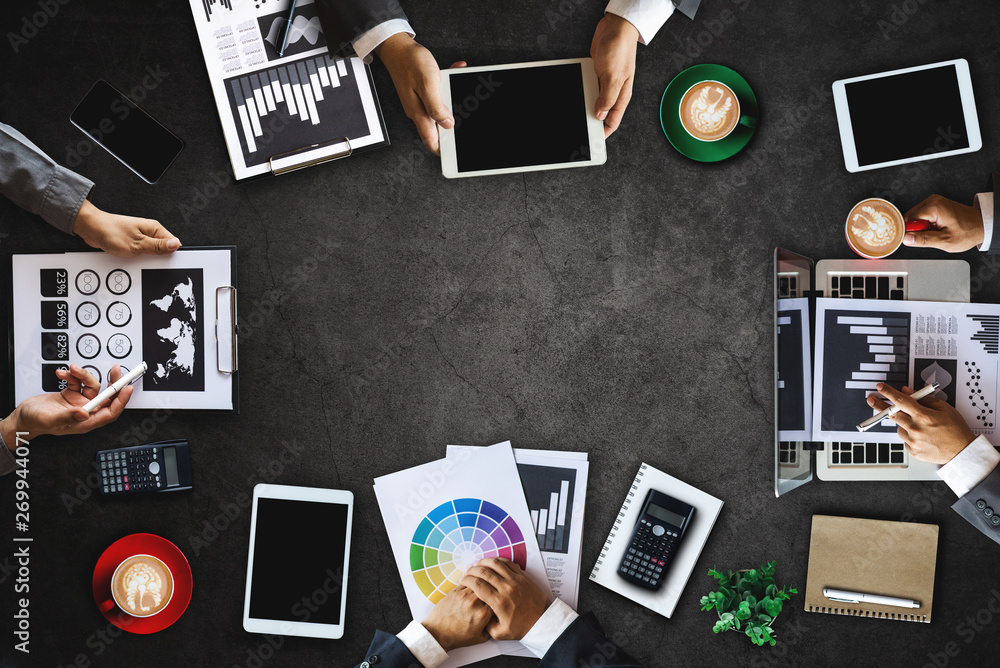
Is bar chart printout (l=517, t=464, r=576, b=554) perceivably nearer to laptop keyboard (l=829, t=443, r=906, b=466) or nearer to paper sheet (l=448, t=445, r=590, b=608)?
paper sheet (l=448, t=445, r=590, b=608)

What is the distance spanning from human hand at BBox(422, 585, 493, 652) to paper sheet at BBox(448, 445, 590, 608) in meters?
0.19

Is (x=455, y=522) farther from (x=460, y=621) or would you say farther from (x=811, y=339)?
(x=811, y=339)

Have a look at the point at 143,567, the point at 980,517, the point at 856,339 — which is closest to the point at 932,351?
the point at 856,339

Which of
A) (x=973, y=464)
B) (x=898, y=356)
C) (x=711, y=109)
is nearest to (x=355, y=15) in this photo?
(x=711, y=109)

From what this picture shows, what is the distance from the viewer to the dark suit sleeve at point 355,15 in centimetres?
137

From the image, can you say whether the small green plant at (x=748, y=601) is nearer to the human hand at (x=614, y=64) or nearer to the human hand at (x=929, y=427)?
the human hand at (x=929, y=427)

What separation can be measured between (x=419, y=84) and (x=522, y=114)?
0.25 meters

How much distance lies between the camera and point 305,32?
1.45m

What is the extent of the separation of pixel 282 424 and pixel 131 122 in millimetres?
838

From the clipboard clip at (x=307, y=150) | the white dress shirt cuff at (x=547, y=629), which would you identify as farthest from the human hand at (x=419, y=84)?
the white dress shirt cuff at (x=547, y=629)

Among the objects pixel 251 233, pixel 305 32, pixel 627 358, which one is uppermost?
pixel 305 32

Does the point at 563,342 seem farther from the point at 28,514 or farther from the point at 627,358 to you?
the point at 28,514

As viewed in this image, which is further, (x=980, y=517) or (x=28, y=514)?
(x=28, y=514)

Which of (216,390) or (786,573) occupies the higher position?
(216,390)
